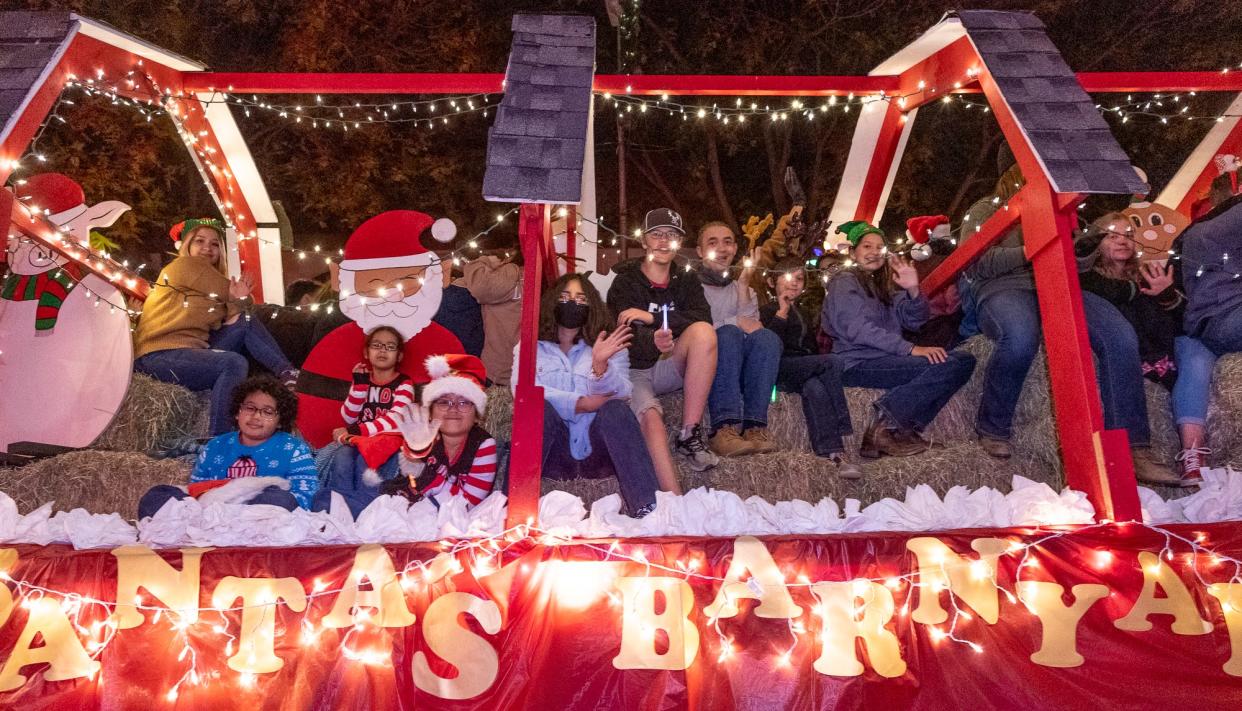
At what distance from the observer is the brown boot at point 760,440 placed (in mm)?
4418

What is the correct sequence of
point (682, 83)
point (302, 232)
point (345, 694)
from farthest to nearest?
point (302, 232), point (682, 83), point (345, 694)

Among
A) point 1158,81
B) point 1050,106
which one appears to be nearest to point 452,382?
point 1050,106

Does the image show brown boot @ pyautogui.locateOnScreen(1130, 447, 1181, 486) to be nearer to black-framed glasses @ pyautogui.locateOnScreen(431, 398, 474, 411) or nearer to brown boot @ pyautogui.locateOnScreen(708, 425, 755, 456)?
brown boot @ pyautogui.locateOnScreen(708, 425, 755, 456)

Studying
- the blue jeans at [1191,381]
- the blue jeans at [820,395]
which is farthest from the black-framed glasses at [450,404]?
the blue jeans at [1191,381]

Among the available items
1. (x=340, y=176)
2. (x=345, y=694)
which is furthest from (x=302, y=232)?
(x=345, y=694)

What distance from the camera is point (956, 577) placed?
3570 mm

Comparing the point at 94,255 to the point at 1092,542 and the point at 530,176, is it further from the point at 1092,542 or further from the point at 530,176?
the point at 1092,542

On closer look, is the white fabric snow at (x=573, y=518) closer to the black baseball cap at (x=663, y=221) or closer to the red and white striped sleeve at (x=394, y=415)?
the red and white striped sleeve at (x=394, y=415)

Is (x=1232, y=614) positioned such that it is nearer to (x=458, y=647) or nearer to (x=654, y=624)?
(x=654, y=624)

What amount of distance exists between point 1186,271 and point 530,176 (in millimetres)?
3352

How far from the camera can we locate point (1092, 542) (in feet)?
11.9

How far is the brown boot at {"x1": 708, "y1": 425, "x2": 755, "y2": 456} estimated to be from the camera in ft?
14.5

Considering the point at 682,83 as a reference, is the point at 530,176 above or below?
below

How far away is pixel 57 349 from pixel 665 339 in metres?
3.12
